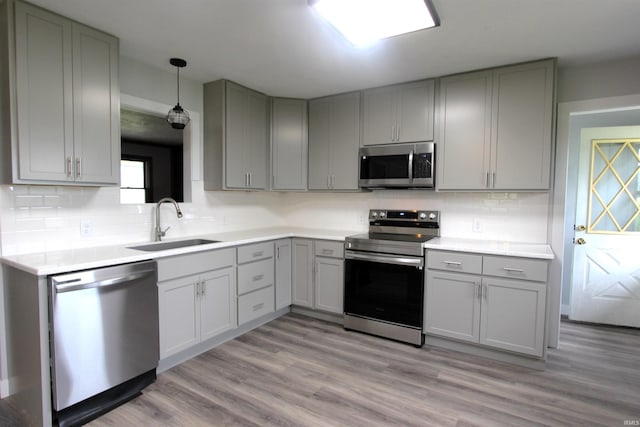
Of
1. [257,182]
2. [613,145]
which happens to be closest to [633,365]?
[613,145]

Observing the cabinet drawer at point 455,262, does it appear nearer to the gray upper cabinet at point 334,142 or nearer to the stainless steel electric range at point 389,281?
the stainless steel electric range at point 389,281

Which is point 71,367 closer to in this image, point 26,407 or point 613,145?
point 26,407

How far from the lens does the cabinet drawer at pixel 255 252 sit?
303cm

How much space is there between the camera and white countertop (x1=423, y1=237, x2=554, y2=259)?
8.23 feet

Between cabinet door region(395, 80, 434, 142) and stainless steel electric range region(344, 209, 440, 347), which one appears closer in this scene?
stainless steel electric range region(344, 209, 440, 347)

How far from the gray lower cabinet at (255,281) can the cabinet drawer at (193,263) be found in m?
0.17

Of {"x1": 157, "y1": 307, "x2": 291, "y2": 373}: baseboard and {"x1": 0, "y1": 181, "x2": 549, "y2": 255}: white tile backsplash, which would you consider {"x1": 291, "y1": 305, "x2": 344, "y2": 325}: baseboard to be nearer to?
{"x1": 157, "y1": 307, "x2": 291, "y2": 373}: baseboard

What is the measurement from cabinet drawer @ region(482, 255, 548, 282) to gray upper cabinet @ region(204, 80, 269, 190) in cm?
239

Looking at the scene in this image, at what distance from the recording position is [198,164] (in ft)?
10.8

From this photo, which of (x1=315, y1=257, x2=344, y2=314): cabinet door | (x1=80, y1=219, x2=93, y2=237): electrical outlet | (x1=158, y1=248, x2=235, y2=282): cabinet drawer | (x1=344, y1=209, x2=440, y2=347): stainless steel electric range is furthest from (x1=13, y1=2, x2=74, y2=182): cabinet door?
(x1=344, y1=209, x2=440, y2=347): stainless steel electric range

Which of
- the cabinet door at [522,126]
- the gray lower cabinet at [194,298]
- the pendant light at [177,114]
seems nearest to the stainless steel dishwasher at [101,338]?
the gray lower cabinet at [194,298]

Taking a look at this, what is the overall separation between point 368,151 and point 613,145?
8.11 feet

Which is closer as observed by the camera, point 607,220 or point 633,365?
point 633,365

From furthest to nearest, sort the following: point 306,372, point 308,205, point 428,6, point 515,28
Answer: point 308,205, point 306,372, point 515,28, point 428,6
